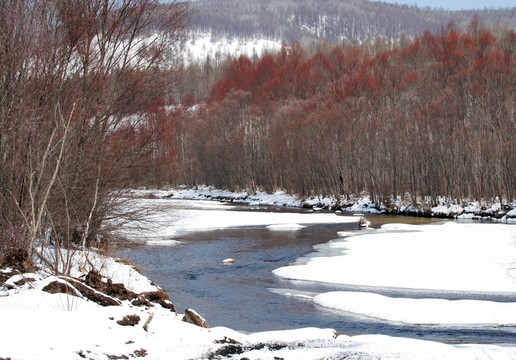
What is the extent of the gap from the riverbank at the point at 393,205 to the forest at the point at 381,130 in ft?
2.53

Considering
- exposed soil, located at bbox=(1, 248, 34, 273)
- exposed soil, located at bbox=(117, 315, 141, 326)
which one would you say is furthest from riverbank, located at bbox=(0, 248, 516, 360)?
exposed soil, located at bbox=(1, 248, 34, 273)

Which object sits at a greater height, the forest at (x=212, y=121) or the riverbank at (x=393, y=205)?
the forest at (x=212, y=121)

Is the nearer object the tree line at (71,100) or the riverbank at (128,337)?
the riverbank at (128,337)

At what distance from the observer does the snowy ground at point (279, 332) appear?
6.64 m

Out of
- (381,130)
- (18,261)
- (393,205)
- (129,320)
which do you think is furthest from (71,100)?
(381,130)

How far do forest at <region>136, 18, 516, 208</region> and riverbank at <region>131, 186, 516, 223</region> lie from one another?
77 cm

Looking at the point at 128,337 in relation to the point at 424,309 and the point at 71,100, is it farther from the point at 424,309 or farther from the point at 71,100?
the point at 424,309

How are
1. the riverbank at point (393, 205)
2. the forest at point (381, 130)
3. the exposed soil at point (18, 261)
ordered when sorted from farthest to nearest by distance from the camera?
the forest at point (381, 130) → the riverbank at point (393, 205) → the exposed soil at point (18, 261)

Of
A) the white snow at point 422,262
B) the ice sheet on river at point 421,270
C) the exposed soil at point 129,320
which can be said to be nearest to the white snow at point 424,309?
the ice sheet on river at point 421,270

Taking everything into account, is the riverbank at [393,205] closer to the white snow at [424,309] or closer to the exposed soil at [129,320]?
the white snow at [424,309]

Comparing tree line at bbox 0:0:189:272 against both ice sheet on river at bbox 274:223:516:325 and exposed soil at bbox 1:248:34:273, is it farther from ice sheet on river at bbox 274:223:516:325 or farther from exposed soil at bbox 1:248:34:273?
ice sheet on river at bbox 274:223:516:325

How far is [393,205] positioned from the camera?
4341cm

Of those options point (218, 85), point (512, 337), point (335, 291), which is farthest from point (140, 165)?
point (218, 85)

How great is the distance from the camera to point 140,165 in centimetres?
1342
